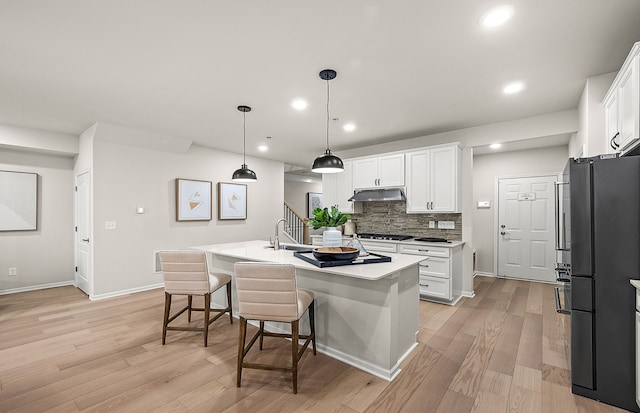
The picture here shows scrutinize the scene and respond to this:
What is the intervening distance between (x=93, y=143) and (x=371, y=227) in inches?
188

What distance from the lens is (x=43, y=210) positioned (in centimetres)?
510

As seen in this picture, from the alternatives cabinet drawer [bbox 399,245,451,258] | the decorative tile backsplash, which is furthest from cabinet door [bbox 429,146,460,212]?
cabinet drawer [bbox 399,245,451,258]

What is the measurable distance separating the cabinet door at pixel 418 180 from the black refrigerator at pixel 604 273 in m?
2.51

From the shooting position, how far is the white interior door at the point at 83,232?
15.2ft

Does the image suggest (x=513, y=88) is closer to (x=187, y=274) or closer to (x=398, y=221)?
(x=398, y=221)

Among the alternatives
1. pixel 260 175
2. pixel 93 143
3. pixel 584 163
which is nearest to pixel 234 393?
pixel 584 163

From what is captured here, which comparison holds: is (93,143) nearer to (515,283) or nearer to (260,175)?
(260,175)

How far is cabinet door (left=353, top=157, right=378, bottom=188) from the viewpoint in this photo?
5.25 meters

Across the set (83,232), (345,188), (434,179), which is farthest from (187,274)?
(434,179)

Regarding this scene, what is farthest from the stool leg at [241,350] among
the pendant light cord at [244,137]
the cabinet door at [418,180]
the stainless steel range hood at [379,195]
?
the cabinet door at [418,180]

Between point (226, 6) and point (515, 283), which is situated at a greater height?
point (226, 6)

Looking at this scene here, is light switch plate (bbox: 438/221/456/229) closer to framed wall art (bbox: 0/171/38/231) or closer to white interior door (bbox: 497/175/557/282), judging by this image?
white interior door (bbox: 497/175/557/282)

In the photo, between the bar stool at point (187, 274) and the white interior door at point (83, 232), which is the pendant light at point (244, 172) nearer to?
the bar stool at point (187, 274)

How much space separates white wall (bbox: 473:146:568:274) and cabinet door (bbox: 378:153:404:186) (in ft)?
7.54
